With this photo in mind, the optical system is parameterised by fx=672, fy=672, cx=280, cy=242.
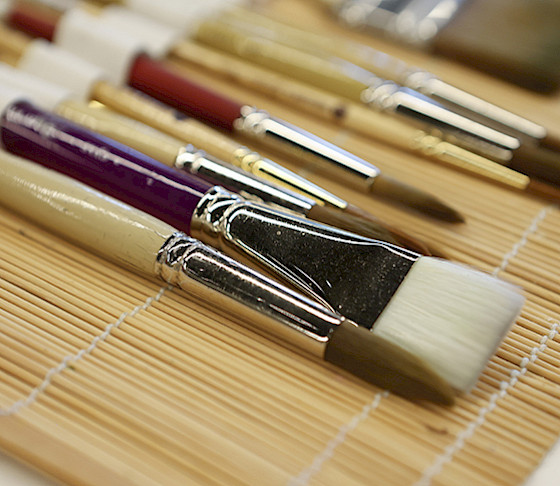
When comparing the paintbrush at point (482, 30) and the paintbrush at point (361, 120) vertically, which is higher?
the paintbrush at point (482, 30)

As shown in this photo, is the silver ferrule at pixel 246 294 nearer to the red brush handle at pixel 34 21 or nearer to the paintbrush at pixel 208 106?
the paintbrush at pixel 208 106

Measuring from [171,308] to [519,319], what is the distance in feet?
0.94

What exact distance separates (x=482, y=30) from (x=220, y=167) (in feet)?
1.40

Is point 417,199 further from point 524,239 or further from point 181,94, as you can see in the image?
point 181,94

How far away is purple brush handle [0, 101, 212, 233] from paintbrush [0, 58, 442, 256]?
4cm

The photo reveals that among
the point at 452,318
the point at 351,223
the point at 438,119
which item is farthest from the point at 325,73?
the point at 452,318

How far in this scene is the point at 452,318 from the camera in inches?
18.2

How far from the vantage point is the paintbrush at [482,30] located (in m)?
0.80

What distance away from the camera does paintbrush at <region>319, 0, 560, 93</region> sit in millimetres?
800

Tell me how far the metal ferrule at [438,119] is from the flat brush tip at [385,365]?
12.2 inches

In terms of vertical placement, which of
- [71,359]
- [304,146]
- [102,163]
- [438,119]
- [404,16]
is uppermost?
[404,16]

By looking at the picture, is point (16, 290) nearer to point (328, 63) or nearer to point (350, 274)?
point (350, 274)

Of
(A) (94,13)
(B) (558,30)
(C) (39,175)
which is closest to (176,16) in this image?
(A) (94,13)

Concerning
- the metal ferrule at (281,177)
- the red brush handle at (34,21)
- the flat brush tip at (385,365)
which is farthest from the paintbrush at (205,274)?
the red brush handle at (34,21)
